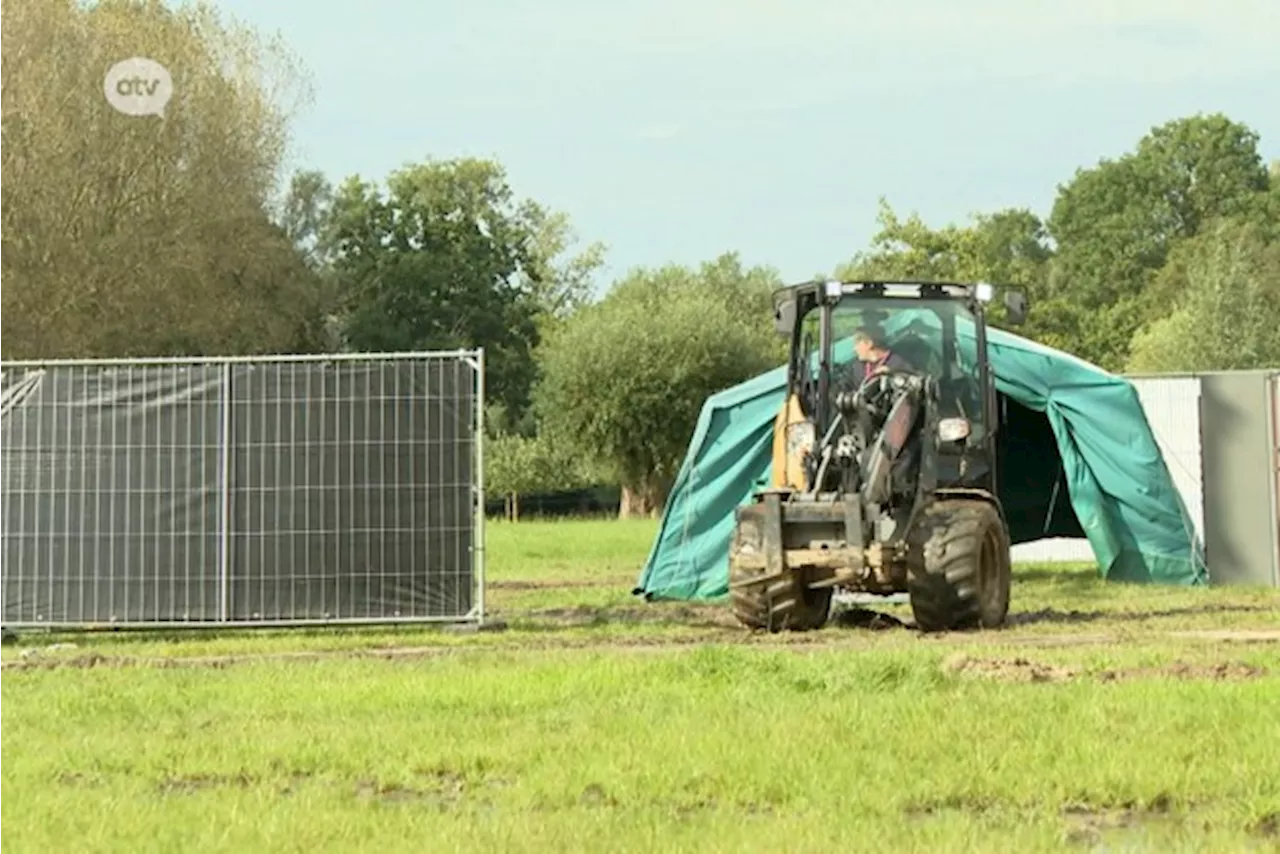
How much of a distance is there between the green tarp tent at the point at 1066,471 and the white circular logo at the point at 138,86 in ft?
73.2

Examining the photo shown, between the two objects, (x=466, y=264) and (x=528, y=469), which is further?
(x=466, y=264)

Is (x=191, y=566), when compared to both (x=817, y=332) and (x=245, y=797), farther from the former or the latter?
(x=245, y=797)

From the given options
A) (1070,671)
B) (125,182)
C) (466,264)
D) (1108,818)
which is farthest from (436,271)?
(1108,818)

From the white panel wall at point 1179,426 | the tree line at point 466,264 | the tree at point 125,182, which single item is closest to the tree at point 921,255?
the tree line at point 466,264

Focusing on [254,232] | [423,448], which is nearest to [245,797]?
[423,448]

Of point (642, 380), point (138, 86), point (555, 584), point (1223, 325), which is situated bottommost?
point (555, 584)

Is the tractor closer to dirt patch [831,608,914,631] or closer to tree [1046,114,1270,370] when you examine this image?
dirt patch [831,608,914,631]

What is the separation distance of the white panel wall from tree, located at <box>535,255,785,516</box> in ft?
111

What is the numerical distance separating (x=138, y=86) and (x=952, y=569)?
97.2 ft

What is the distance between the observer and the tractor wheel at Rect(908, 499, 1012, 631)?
14.6 metres

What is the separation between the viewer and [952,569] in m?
14.6

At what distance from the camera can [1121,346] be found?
8006cm

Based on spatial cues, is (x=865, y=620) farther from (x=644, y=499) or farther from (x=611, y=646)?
(x=644, y=499)

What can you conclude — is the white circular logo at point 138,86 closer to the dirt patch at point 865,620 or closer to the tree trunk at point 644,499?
the tree trunk at point 644,499
